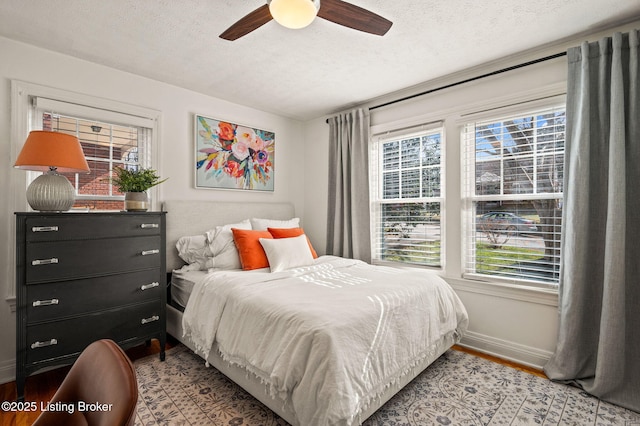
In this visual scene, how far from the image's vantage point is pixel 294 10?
1544mm

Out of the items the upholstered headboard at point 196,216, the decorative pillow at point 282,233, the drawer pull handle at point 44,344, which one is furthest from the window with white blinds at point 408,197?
the drawer pull handle at point 44,344

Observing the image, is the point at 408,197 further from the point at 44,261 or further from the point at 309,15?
the point at 44,261

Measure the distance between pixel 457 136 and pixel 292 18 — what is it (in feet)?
6.64

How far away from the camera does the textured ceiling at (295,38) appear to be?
1.96m

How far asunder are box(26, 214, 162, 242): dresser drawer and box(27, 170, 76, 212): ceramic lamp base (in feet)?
0.36

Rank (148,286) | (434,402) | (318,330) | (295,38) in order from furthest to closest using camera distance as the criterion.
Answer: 1. (148,286)
2. (295,38)
3. (434,402)
4. (318,330)

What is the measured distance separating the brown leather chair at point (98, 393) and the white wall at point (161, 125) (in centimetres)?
226

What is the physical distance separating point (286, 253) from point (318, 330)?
1378 mm

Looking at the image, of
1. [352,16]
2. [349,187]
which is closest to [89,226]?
[352,16]

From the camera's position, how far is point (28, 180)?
7.87 ft

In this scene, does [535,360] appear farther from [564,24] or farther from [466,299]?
[564,24]

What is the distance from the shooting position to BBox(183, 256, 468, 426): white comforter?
57.9 inches

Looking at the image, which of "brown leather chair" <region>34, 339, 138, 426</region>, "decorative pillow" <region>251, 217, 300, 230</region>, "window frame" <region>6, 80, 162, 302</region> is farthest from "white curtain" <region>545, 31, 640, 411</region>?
"window frame" <region>6, 80, 162, 302</region>

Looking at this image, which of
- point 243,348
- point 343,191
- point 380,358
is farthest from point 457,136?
point 243,348
